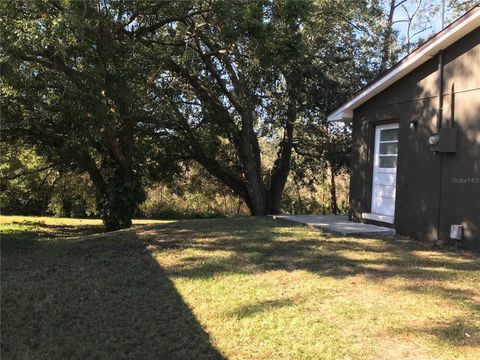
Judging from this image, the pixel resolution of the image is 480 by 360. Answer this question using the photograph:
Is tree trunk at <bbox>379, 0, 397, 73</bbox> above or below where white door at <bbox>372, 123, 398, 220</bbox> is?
above

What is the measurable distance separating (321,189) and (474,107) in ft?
64.2

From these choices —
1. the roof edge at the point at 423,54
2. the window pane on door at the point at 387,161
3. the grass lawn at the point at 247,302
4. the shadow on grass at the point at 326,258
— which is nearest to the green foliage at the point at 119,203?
the shadow on grass at the point at 326,258

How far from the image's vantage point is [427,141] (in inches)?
355

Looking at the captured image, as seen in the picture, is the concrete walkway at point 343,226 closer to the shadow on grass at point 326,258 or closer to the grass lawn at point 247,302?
the shadow on grass at point 326,258

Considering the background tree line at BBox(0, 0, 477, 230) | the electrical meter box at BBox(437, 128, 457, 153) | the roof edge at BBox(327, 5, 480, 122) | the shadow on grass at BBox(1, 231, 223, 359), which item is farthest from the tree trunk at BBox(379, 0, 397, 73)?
the shadow on grass at BBox(1, 231, 223, 359)

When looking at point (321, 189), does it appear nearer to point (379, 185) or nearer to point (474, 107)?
point (379, 185)

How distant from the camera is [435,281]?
238 inches

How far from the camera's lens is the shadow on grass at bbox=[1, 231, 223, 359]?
436cm

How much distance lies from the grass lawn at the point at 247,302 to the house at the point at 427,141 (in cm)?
85

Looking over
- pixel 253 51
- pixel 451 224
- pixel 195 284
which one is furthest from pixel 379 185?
pixel 195 284

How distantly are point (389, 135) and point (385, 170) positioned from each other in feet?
2.54

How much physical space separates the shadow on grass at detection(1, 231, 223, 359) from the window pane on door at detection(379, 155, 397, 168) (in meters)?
5.63
